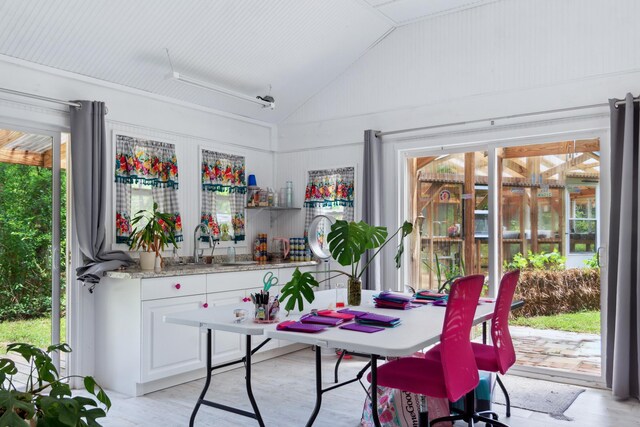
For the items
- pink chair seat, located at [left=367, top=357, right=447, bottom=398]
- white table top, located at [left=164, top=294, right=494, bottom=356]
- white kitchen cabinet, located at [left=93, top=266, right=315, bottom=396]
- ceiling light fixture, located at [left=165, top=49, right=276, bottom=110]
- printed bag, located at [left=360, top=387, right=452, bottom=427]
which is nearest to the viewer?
white table top, located at [left=164, top=294, right=494, bottom=356]

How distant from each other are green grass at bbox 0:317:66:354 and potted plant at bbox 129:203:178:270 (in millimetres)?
785

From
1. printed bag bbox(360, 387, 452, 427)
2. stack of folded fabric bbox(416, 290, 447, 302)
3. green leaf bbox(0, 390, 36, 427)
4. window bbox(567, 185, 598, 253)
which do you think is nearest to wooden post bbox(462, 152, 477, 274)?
window bbox(567, 185, 598, 253)

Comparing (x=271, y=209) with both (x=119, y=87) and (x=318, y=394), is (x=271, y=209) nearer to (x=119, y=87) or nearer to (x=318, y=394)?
(x=119, y=87)

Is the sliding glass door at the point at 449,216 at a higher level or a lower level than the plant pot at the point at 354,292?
higher

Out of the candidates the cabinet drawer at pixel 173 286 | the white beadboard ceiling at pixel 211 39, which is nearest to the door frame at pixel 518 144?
the white beadboard ceiling at pixel 211 39

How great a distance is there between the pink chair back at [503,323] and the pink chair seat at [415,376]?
1.22 feet

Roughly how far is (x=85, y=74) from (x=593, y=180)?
4108 millimetres

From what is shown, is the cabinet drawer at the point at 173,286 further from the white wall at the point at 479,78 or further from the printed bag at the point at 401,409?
the white wall at the point at 479,78

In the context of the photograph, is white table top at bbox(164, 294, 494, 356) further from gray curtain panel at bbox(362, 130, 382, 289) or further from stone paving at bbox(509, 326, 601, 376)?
gray curtain panel at bbox(362, 130, 382, 289)

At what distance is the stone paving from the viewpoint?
425 centimetres

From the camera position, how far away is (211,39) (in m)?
4.38

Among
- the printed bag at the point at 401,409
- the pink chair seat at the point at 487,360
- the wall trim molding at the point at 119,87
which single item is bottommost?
the printed bag at the point at 401,409

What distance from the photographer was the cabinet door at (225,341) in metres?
4.47

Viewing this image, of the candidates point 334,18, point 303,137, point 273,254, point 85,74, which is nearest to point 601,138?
point 334,18
